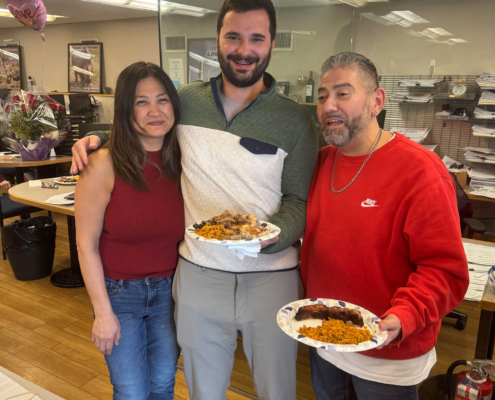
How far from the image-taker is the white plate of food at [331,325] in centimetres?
104

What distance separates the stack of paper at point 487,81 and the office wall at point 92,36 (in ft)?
18.5

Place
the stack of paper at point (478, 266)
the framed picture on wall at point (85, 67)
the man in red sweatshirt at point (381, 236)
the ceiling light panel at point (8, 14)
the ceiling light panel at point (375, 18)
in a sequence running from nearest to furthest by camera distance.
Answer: the man in red sweatshirt at point (381, 236), the stack of paper at point (478, 266), the ceiling light panel at point (375, 18), the ceiling light panel at point (8, 14), the framed picture on wall at point (85, 67)

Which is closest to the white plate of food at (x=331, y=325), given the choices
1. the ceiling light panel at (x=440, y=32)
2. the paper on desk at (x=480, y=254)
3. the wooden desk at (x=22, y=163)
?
the paper on desk at (x=480, y=254)

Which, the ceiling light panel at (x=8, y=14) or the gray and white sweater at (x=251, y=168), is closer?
the gray and white sweater at (x=251, y=168)

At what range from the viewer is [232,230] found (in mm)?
1297

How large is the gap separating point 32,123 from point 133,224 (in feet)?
9.54

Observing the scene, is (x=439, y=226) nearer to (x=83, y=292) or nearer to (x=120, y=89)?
(x=120, y=89)

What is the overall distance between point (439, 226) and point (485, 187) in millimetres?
3103

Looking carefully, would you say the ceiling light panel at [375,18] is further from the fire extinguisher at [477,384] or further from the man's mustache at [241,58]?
the fire extinguisher at [477,384]

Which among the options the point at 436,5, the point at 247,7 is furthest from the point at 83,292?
the point at 436,5

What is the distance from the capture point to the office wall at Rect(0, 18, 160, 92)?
25.4 ft

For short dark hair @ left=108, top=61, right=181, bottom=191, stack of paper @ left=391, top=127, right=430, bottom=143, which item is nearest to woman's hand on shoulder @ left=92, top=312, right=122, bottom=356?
Answer: short dark hair @ left=108, top=61, right=181, bottom=191

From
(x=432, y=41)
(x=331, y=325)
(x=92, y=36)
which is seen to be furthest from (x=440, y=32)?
(x=92, y=36)

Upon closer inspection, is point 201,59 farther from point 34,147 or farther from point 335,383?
point 335,383
